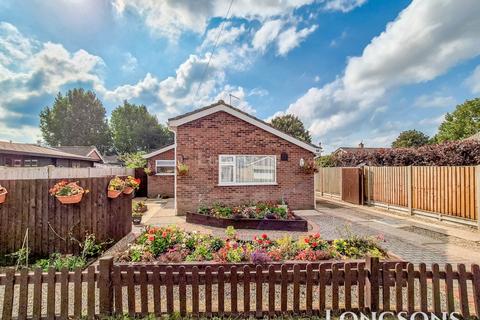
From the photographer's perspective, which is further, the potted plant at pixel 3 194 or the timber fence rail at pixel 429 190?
the timber fence rail at pixel 429 190

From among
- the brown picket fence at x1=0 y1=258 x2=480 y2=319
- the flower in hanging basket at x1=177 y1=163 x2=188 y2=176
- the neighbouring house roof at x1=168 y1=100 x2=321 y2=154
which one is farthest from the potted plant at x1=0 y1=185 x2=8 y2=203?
the neighbouring house roof at x1=168 y1=100 x2=321 y2=154

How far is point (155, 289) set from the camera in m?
3.02

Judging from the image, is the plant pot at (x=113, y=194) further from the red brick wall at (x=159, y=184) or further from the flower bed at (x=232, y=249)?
the red brick wall at (x=159, y=184)

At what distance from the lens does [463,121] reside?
33156 millimetres

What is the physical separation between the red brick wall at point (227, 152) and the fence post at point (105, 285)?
7.41 metres

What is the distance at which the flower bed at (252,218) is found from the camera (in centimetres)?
793

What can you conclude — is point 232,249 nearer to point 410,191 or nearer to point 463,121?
point 410,191

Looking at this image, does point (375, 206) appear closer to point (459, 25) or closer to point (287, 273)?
point (459, 25)

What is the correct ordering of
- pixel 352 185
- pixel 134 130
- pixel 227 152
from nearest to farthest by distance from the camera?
pixel 227 152 → pixel 352 185 → pixel 134 130

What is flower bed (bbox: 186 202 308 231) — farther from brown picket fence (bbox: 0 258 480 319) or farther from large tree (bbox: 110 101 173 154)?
large tree (bbox: 110 101 173 154)

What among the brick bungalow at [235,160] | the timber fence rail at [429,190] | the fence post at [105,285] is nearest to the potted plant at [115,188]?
the fence post at [105,285]

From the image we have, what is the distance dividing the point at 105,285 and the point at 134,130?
4440cm

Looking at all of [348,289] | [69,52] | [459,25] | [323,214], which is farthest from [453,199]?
[69,52]

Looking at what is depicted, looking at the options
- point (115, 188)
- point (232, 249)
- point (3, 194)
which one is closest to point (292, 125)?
point (115, 188)
